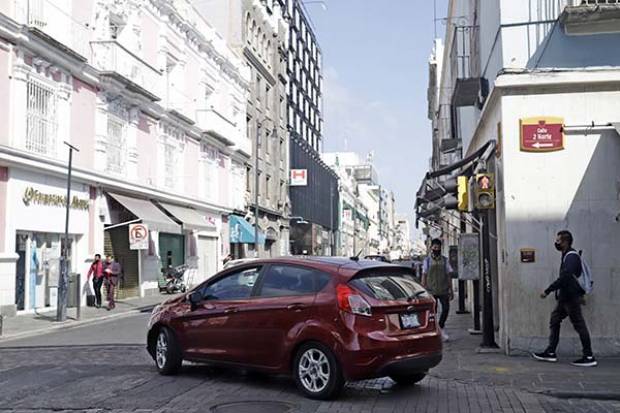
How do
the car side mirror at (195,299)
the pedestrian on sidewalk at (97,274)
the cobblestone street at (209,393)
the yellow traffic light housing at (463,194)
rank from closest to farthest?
1. the cobblestone street at (209,393)
2. the car side mirror at (195,299)
3. the yellow traffic light housing at (463,194)
4. the pedestrian on sidewalk at (97,274)

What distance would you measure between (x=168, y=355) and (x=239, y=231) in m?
31.5

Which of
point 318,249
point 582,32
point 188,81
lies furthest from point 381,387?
point 318,249

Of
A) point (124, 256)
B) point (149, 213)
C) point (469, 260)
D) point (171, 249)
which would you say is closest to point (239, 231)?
point (171, 249)

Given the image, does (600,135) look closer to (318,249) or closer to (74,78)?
(74,78)

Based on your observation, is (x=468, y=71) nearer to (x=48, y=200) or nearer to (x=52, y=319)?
(x=52, y=319)

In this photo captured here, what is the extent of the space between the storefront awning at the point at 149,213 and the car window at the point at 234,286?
1615 centimetres

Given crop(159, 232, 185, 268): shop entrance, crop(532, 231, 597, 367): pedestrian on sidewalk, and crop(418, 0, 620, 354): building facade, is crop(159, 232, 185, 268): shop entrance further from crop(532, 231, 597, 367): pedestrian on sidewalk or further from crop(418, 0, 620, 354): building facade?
crop(532, 231, 597, 367): pedestrian on sidewalk

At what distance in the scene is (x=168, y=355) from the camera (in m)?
8.70

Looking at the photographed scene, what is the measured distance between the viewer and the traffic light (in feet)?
34.8

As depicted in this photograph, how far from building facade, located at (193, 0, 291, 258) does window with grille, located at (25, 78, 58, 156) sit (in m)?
Result: 19.5

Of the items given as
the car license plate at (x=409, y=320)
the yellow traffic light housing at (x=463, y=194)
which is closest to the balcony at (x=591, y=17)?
the yellow traffic light housing at (x=463, y=194)

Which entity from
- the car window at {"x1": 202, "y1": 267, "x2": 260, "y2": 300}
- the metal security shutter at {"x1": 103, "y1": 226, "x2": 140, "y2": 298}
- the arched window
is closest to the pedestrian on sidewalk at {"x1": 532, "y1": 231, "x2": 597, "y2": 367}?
the car window at {"x1": 202, "y1": 267, "x2": 260, "y2": 300}

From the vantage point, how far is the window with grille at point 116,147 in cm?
2411

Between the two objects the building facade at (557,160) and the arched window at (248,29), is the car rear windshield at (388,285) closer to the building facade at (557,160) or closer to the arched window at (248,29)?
the building facade at (557,160)
